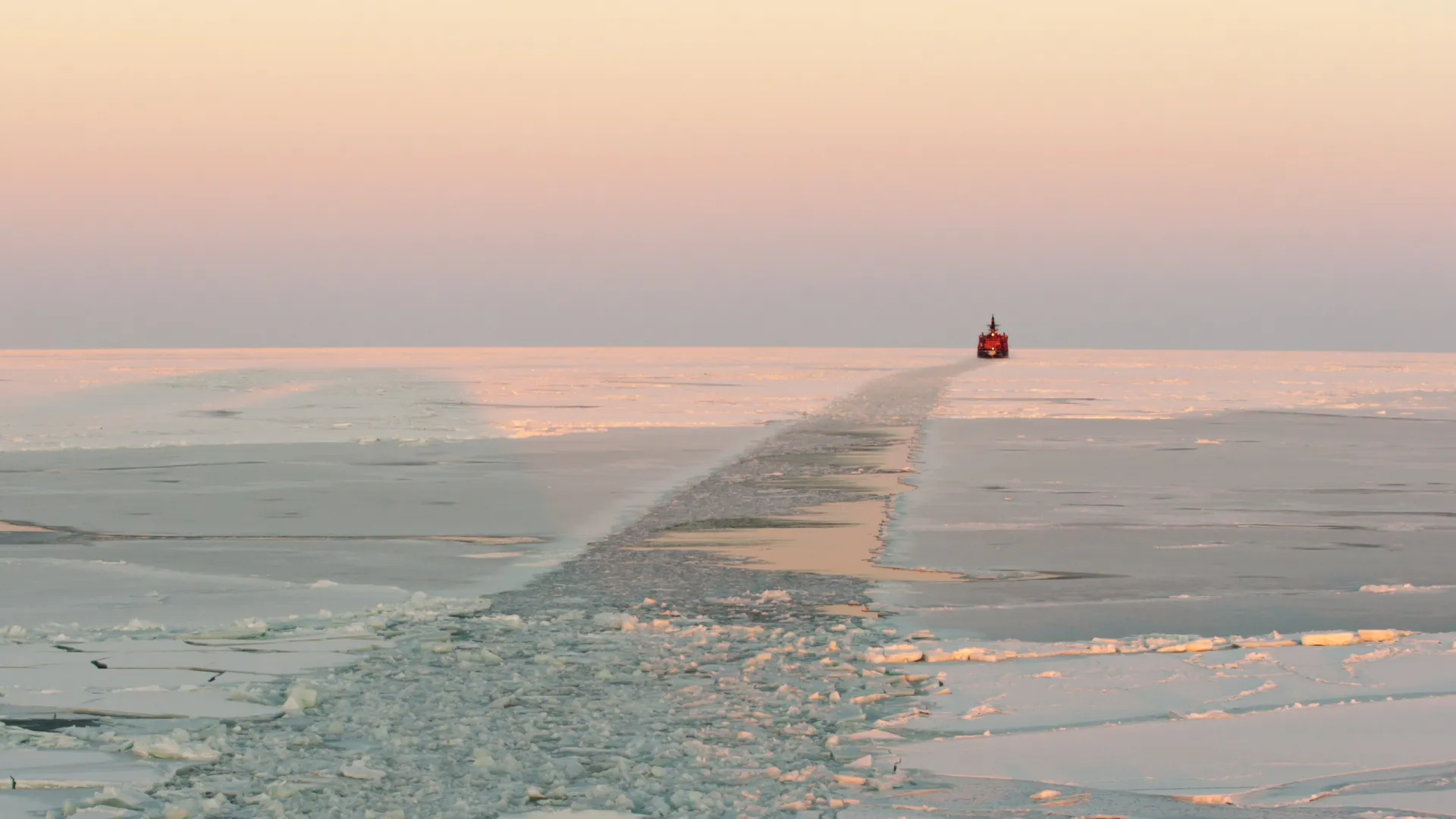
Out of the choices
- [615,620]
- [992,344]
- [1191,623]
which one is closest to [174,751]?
[615,620]

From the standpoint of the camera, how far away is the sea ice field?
511 centimetres

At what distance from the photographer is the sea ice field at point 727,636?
511 centimetres

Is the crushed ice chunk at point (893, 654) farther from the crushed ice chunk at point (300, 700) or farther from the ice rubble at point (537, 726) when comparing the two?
the crushed ice chunk at point (300, 700)

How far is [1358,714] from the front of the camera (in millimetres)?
5980

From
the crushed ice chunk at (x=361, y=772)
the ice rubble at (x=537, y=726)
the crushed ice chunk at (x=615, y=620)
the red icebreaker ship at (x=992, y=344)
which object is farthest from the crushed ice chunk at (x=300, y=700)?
the red icebreaker ship at (x=992, y=344)

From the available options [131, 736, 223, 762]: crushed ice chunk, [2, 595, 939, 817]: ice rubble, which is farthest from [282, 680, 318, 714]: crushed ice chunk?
[131, 736, 223, 762]: crushed ice chunk

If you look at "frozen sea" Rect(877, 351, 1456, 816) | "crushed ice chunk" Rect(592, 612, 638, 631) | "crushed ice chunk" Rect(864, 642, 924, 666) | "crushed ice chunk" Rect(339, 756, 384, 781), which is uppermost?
"crushed ice chunk" Rect(339, 756, 384, 781)

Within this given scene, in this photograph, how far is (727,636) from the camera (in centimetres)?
775

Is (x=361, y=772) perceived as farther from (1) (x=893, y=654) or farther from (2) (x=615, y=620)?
(2) (x=615, y=620)

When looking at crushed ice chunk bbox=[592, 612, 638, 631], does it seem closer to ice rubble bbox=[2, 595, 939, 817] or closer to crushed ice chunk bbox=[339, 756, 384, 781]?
ice rubble bbox=[2, 595, 939, 817]

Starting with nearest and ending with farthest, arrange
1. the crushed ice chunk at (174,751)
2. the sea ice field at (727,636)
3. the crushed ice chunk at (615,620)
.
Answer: the sea ice field at (727,636), the crushed ice chunk at (174,751), the crushed ice chunk at (615,620)

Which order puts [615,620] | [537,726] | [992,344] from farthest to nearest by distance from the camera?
[992,344], [615,620], [537,726]

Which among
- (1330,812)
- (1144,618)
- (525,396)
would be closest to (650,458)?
(1144,618)

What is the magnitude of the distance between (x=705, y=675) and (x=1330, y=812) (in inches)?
112
